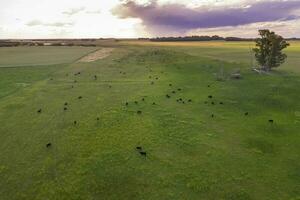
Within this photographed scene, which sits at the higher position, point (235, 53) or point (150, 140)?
point (235, 53)

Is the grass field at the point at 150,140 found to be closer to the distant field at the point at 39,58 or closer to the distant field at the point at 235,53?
the distant field at the point at 39,58

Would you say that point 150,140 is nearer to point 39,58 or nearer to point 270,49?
point 270,49

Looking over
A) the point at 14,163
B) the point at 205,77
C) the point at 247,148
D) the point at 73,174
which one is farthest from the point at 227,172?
the point at 205,77

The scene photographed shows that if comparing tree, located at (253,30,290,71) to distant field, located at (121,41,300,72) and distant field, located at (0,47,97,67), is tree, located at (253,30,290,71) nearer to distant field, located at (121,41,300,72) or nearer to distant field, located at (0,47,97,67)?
distant field, located at (121,41,300,72)

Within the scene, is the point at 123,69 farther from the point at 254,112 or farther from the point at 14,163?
the point at 14,163

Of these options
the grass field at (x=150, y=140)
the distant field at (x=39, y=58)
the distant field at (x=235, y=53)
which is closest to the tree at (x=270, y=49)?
the distant field at (x=235, y=53)

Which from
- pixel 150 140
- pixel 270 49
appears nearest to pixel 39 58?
pixel 270 49
